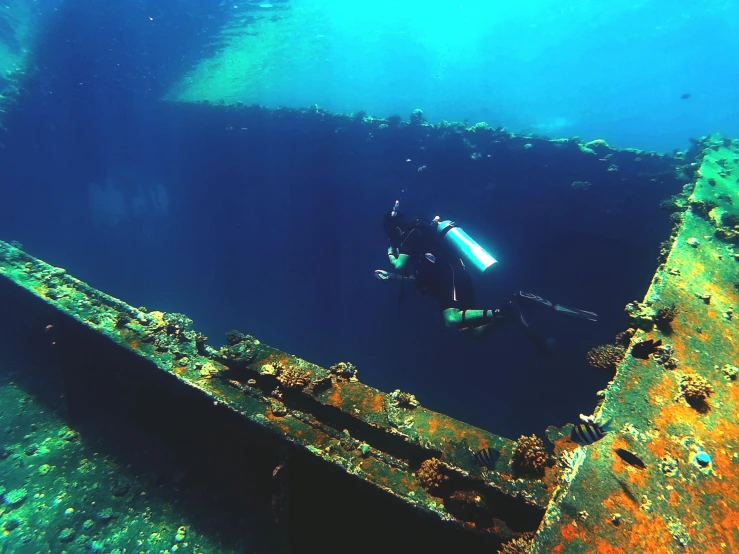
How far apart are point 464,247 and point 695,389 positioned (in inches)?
193

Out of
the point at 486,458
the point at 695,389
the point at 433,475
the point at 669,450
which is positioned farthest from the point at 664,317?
the point at 433,475

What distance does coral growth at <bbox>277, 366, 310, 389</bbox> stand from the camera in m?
4.01

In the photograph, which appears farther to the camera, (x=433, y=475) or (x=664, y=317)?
(x=664, y=317)

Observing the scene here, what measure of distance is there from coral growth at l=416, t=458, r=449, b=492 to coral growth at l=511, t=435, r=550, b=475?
24.6 inches

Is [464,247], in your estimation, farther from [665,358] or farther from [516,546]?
[516,546]

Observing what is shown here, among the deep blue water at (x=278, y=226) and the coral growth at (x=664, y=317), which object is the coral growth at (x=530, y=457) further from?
the deep blue water at (x=278, y=226)

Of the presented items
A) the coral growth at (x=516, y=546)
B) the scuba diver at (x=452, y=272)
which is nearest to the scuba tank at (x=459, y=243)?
the scuba diver at (x=452, y=272)

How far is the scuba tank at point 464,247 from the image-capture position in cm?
733

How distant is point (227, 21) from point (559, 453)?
34.5 metres

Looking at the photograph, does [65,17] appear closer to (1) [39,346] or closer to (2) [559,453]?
(1) [39,346]

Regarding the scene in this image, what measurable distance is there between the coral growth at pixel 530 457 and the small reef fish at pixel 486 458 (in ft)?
0.56

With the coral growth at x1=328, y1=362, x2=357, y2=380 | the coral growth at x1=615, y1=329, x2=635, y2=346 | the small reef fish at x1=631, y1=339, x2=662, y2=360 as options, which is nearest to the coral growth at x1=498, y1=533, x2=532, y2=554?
the small reef fish at x1=631, y1=339, x2=662, y2=360

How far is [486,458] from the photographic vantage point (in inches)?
121

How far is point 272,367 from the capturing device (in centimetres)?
420
